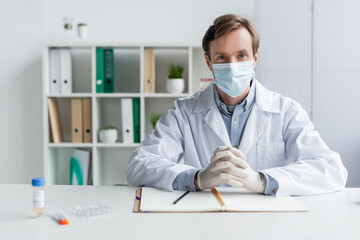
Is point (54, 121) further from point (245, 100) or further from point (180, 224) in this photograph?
point (180, 224)

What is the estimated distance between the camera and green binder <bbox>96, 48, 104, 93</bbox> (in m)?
3.04

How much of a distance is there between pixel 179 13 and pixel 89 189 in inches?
83.7

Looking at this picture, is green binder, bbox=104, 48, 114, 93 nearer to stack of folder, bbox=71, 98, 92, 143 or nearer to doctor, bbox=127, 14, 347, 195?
stack of folder, bbox=71, 98, 92, 143

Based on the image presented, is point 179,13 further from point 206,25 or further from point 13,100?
point 13,100

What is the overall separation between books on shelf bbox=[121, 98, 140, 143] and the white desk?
183cm

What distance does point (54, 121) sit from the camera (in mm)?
3090

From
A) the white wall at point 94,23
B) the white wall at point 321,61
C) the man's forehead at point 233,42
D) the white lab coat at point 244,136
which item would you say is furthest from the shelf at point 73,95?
the man's forehead at point 233,42

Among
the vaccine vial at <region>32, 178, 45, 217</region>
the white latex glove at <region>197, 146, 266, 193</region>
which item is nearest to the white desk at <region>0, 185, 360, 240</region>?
the vaccine vial at <region>32, 178, 45, 217</region>

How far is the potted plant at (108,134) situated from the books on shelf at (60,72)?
390 millimetres

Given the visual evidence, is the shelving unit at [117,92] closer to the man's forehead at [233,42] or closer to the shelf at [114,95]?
the shelf at [114,95]

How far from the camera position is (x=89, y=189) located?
1.38 metres

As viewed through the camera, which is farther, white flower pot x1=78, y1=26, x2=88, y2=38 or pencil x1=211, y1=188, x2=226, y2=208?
white flower pot x1=78, y1=26, x2=88, y2=38

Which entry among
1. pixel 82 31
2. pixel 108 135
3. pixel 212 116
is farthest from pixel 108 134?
pixel 212 116

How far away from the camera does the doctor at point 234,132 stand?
4.54 ft
